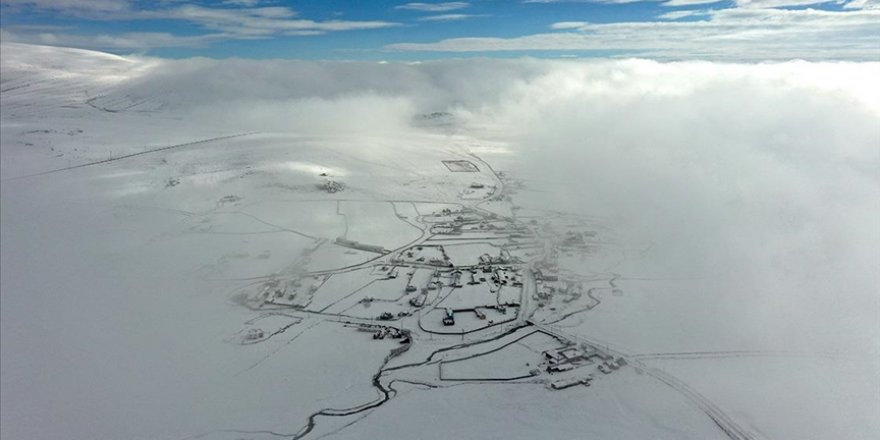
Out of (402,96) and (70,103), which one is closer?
(70,103)

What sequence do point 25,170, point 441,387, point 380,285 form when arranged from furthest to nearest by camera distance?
point 25,170, point 380,285, point 441,387

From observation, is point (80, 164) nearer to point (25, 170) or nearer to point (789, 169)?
point (25, 170)

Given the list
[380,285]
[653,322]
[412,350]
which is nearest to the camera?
[412,350]

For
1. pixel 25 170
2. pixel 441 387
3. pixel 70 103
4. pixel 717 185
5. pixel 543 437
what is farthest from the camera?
pixel 70 103

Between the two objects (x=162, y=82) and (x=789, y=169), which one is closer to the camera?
(x=789, y=169)

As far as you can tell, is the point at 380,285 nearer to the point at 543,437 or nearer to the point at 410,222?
the point at 410,222

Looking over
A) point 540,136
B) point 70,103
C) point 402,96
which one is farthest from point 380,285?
point 402,96

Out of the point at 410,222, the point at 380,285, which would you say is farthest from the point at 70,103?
the point at 380,285

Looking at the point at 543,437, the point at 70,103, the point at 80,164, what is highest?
the point at 70,103

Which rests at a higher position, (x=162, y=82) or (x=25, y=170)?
(x=162, y=82)
